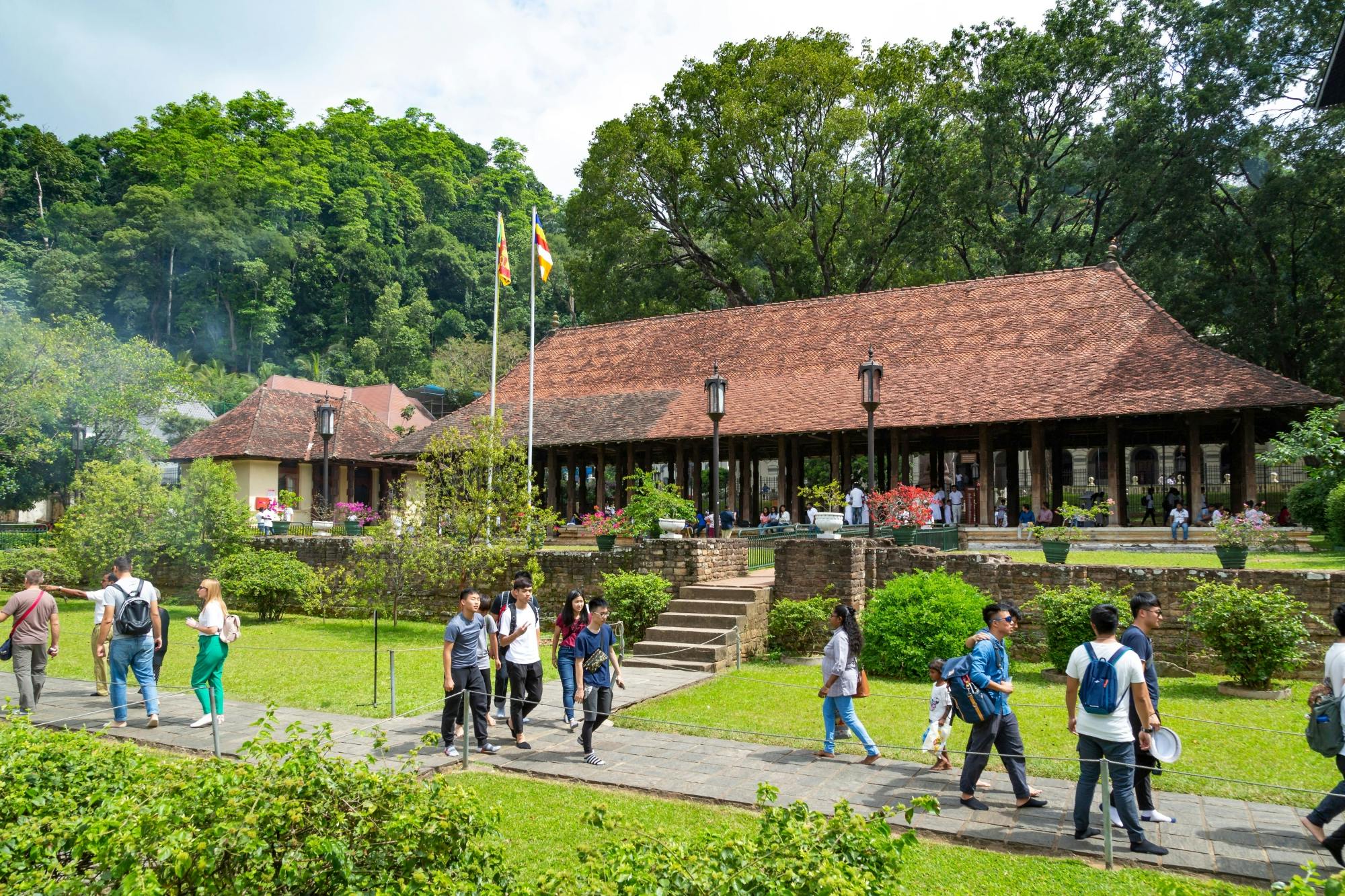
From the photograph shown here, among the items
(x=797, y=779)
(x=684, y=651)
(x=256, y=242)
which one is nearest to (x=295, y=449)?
(x=684, y=651)

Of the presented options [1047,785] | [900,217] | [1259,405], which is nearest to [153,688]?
[1047,785]

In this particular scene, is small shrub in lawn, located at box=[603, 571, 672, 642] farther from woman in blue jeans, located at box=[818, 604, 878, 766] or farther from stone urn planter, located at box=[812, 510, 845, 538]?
woman in blue jeans, located at box=[818, 604, 878, 766]

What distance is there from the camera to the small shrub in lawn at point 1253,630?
10.5 meters

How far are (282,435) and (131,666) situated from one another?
2756 cm

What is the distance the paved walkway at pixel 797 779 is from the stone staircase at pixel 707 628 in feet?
7.54

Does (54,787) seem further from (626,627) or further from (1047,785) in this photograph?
(626,627)

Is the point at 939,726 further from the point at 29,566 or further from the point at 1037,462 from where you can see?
the point at 29,566

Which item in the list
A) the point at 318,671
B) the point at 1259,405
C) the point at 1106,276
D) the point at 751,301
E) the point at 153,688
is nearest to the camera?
the point at 153,688

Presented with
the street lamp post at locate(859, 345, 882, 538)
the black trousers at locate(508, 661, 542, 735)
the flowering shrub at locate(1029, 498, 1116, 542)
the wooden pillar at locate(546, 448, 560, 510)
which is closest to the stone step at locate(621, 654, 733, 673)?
the black trousers at locate(508, 661, 542, 735)

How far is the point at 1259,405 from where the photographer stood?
1977 centimetres

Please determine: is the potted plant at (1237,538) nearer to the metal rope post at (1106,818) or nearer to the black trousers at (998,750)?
the black trousers at (998,750)

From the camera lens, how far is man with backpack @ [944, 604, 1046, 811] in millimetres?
6832

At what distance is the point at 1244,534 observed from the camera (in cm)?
1422

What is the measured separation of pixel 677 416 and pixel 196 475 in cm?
1256
